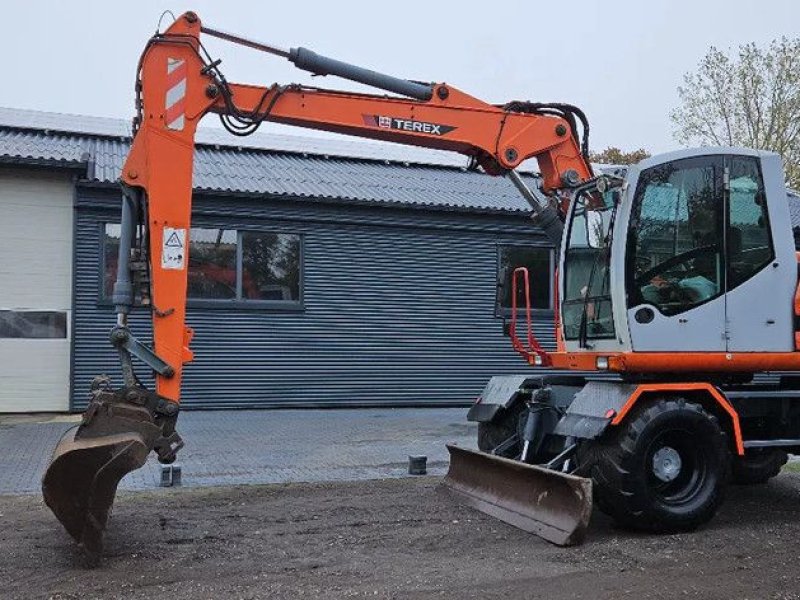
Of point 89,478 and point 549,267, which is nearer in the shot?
point 89,478

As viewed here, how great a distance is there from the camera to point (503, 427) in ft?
27.1

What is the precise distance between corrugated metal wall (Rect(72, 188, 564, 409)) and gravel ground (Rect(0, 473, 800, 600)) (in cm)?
628

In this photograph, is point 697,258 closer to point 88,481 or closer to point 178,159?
point 178,159

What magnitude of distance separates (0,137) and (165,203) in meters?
9.98

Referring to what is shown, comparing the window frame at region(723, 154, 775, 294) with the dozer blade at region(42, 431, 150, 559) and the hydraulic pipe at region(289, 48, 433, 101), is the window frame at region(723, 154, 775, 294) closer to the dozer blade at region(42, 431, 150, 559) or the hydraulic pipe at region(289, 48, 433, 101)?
the hydraulic pipe at region(289, 48, 433, 101)

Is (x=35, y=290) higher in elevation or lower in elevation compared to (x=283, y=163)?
lower

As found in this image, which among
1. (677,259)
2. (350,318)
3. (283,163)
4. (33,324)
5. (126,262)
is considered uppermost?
(283,163)

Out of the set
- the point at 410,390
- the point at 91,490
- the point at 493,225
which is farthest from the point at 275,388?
the point at 91,490

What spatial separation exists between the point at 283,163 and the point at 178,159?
1001 centimetres

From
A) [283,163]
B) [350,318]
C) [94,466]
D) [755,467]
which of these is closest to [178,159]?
[94,466]

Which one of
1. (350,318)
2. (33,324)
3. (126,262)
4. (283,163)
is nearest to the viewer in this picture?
(126,262)

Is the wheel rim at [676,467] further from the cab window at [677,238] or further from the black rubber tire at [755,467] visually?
the black rubber tire at [755,467]

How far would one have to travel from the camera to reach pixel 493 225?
15867 millimetres

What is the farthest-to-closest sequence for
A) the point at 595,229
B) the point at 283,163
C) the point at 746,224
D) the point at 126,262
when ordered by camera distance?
the point at 283,163, the point at 595,229, the point at 746,224, the point at 126,262
